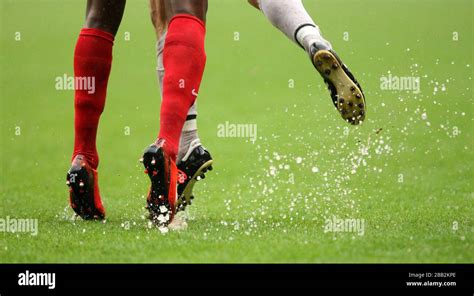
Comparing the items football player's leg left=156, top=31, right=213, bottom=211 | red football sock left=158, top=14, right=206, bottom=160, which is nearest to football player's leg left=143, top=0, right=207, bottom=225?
red football sock left=158, top=14, right=206, bottom=160

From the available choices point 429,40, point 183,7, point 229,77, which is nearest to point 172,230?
point 183,7

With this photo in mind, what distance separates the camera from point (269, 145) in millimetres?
8203

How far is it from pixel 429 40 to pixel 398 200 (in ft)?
33.6

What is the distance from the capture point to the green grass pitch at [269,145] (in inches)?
150

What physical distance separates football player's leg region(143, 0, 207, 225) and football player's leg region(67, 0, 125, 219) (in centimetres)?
58

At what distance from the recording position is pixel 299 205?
5145 millimetres

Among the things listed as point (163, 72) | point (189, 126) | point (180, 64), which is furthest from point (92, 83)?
point (180, 64)

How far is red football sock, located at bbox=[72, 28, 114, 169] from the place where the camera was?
4.60 metres

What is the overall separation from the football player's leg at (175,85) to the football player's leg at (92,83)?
0.58 m

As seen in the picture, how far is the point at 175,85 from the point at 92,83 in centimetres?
78

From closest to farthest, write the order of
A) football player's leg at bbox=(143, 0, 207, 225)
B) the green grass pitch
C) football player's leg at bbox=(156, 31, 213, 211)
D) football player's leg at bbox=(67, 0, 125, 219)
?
the green grass pitch < football player's leg at bbox=(143, 0, 207, 225) < football player's leg at bbox=(156, 31, 213, 211) < football player's leg at bbox=(67, 0, 125, 219)

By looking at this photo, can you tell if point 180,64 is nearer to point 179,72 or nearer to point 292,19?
point 179,72

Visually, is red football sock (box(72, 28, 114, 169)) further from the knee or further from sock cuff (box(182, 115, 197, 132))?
the knee

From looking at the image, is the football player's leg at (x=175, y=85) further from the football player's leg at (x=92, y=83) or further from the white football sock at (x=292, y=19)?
the football player's leg at (x=92, y=83)
